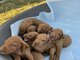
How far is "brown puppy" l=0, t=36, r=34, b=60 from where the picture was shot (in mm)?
935

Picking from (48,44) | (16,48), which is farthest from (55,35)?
(16,48)

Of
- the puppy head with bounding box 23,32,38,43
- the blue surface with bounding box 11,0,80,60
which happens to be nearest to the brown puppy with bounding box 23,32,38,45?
the puppy head with bounding box 23,32,38,43

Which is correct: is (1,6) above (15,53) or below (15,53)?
below

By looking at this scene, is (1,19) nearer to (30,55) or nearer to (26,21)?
(26,21)

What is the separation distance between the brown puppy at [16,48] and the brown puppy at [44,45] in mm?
34

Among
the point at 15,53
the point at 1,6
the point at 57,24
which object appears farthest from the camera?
the point at 1,6

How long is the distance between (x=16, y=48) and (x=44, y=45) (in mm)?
109

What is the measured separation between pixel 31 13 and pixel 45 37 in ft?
1.29

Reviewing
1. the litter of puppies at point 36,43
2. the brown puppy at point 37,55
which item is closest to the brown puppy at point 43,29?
the litter of puppies at point 36,43

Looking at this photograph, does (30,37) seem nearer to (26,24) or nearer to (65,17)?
(26,24)

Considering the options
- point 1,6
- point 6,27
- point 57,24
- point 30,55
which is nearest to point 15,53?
point 30,55

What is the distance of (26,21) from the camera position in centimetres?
118

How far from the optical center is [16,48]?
0.94m

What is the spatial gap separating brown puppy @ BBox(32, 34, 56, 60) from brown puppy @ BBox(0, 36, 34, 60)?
34 millimetres
